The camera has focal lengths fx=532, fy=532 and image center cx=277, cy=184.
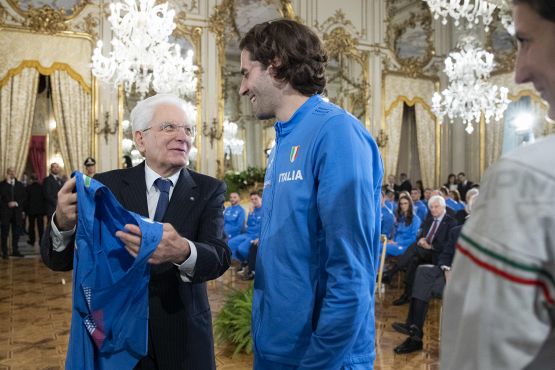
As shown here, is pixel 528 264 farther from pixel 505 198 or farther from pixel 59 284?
pixel 59 284

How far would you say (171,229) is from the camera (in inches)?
65.9

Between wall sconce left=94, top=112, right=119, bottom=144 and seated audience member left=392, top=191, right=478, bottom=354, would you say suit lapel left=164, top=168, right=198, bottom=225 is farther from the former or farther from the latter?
wall sconce left=94, top=112, right=119, bottom=144

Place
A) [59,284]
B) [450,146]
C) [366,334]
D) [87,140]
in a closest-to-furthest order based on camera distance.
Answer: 1. [366,334]
2. [59,284]
3. [87,140]
4. [450,146]

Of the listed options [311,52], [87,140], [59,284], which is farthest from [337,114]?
[87,140]

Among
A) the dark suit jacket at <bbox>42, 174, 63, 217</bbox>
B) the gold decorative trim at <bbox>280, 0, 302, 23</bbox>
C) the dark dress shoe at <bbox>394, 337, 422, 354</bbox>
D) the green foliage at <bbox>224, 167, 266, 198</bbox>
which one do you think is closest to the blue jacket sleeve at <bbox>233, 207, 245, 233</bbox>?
the green foliage at <bbox>224, 167, 266, 198</bbox>

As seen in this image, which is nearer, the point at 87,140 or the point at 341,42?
the point at 87,140

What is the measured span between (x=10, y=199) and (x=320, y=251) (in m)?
9.70

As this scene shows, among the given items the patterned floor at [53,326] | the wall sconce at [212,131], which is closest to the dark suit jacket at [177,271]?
the patterned floor at [53,326]

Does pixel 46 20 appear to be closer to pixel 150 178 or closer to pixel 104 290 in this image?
pixel 150 178

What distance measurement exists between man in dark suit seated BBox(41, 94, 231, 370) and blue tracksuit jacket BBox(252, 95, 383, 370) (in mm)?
425

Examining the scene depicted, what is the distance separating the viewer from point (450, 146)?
14.9 m

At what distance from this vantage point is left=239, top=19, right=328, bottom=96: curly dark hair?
4.85 feet

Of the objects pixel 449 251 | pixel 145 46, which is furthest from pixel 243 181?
pixel 449 251

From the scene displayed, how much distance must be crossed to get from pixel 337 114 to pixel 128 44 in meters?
7.02
